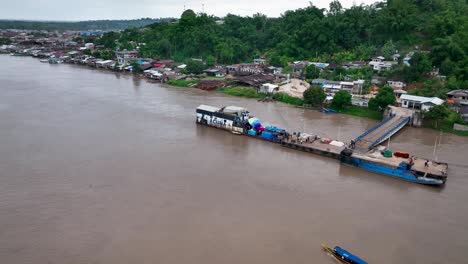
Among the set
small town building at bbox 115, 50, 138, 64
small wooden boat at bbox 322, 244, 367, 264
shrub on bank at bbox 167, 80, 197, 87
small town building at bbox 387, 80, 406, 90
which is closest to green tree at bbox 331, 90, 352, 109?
small town building at bbox 387, 80, 406, 90

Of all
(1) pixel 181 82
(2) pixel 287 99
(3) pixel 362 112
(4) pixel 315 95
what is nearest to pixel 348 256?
(3) pixel 362 112

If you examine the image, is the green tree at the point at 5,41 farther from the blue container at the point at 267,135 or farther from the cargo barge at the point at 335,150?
Answer: the blue container at the point at 267,135

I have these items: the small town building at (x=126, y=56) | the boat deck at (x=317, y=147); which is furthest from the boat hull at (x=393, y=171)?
the small town building at (x=126, y=56)

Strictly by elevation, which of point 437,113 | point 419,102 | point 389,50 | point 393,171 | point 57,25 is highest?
point 57,25

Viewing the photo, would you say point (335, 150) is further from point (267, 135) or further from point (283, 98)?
point (283, 98)

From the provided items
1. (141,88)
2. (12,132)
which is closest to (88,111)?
(12,132)

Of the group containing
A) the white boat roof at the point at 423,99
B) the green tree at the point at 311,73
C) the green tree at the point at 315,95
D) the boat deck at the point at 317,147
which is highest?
the green tree at the point at 311,73

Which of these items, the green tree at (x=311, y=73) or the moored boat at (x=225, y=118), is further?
the green tree at (x=311, y=73)
